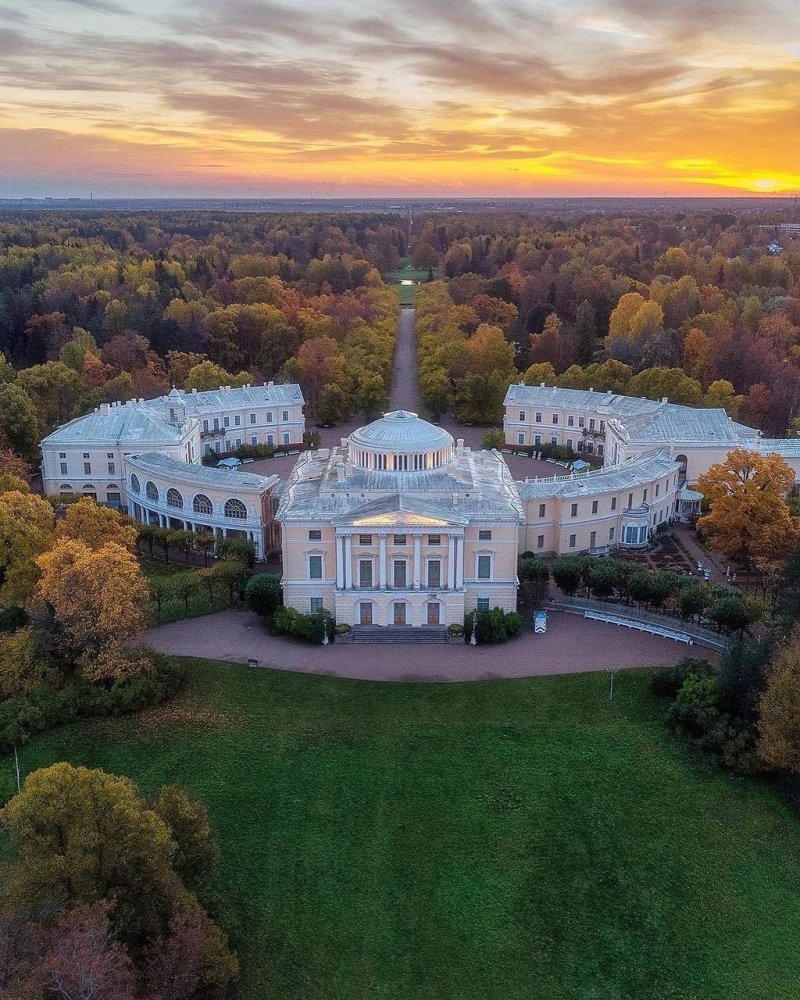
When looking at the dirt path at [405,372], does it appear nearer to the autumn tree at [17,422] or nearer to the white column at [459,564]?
the autumn tree at [17,422]

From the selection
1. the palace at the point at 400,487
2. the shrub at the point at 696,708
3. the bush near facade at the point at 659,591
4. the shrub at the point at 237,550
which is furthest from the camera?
the shrub at the point at 237,550

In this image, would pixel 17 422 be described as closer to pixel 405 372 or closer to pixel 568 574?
pixel 568 574

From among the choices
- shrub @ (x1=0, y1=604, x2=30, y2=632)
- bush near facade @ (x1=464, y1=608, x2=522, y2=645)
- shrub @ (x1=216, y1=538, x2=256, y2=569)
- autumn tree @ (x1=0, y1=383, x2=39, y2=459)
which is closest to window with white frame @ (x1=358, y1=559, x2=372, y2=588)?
bush near facade @ (x1=464, y1=608, x2=522, y2=645)

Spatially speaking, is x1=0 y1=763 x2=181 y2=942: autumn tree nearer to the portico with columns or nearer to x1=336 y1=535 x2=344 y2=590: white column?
A: x1=336 y1=535 x2=344 y2=590: white column

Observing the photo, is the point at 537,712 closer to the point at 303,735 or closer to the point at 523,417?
the point at 303,735

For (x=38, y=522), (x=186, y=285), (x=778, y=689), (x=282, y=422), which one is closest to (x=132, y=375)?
(x=282, y=422)

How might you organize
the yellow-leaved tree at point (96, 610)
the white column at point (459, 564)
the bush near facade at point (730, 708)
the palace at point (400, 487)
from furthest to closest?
the palace at point (400, 487)
the white column at point (459, 564)
the yellow-leaved tree at point (96, 610)
the bush near facade at point (730, 708)

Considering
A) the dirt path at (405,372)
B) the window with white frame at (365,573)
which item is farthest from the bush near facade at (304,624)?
the dirt path at (405,372)
